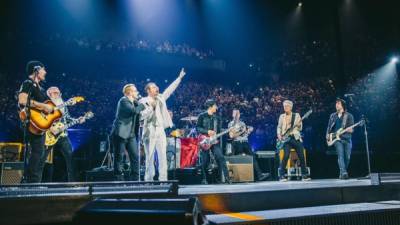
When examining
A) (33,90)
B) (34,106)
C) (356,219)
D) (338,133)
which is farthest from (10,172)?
(338,133)

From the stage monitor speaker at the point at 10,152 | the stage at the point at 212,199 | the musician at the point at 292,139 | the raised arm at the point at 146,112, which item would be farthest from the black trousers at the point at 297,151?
the stage monitor speaker at the point at 10,152

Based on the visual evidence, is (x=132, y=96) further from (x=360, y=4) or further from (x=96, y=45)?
(x=360, y=4)

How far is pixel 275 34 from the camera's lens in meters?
17.5

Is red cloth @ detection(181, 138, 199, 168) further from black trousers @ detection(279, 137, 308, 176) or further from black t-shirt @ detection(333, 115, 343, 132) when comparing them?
black t-shirt @ detection(333, 115, 343, 132)

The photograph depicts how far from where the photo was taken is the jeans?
7406 mm

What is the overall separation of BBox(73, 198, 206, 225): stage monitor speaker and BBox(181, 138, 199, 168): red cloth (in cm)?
649

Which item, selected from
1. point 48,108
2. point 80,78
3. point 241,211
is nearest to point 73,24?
point 80,78

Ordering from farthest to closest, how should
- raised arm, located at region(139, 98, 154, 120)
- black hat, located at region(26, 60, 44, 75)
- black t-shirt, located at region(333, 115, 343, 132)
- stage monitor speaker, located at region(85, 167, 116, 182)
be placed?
1. black t-shirt, located at region(333, 115, 343, 132)
2. stage monitor speaker, located at region(85, 167, 116, 182)
3. raised arm, located at region(139, 98, 154, 120)
4. black hat, located at region(26, 60, 44, 75)

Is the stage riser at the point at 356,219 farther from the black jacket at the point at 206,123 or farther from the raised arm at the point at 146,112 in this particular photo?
the black jacket at the point at 206,123

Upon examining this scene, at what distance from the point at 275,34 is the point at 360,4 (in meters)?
4.39

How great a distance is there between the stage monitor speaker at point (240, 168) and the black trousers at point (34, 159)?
478cm

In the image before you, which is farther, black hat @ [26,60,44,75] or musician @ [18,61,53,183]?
black hat @ [26,60,44,75]

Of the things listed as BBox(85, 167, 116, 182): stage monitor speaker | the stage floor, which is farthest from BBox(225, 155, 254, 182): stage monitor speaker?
BBox(85, 167, 116, 182): stage monitor speaker

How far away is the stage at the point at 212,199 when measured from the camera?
3.29 meters
